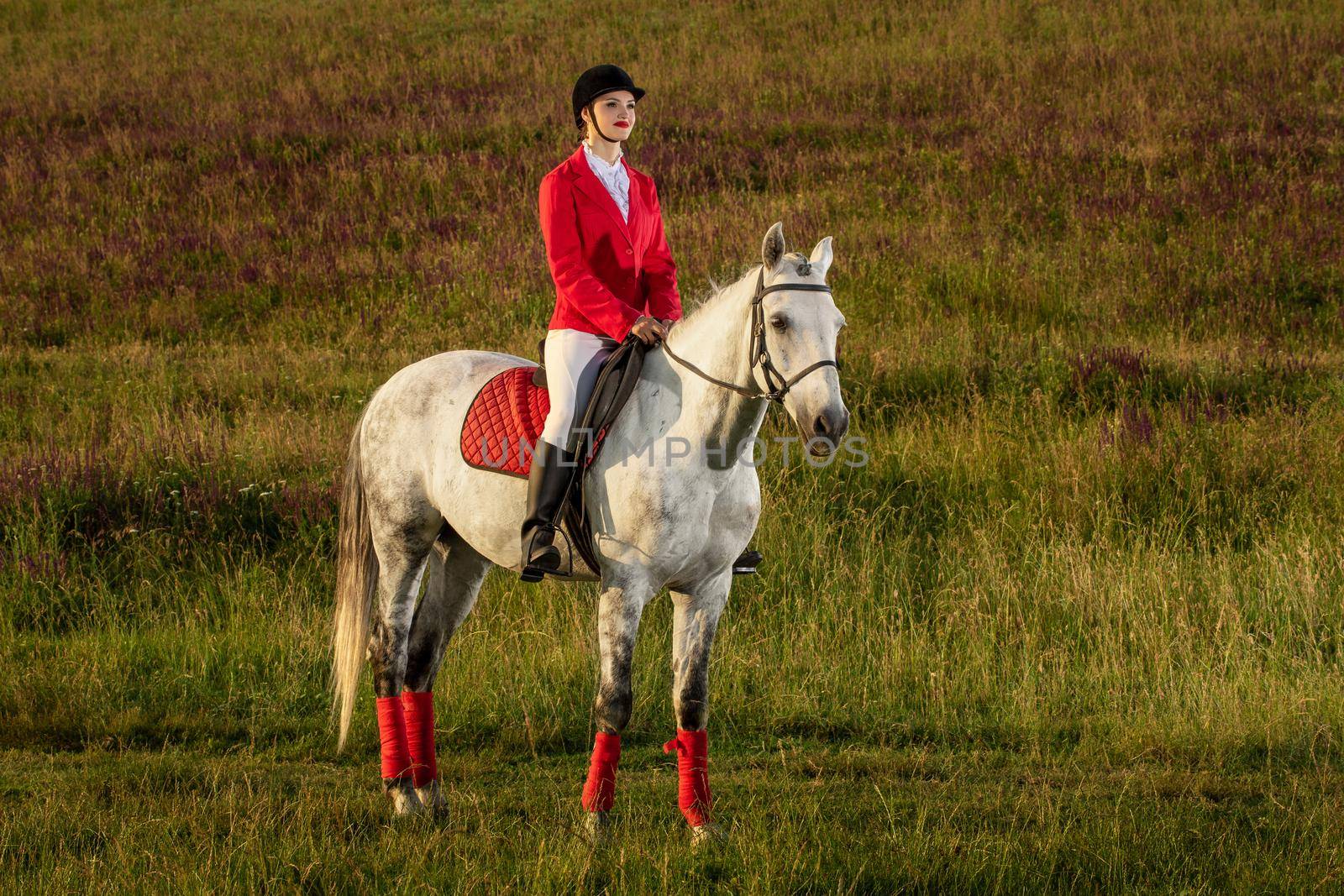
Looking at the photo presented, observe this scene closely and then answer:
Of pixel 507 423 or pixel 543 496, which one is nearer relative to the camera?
pixel 543 496

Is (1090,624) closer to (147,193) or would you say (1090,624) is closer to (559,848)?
(559,848)

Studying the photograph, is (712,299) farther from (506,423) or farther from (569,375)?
(506,423)

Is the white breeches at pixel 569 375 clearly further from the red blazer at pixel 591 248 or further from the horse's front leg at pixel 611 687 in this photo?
the horse's front leg at pixel 611 687

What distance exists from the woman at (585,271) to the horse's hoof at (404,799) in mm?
1188

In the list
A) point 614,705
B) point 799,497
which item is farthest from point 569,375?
point 799,497

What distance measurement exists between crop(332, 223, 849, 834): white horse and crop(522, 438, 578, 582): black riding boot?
0.45ft

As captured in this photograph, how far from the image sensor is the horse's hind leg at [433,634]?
5.00 meters

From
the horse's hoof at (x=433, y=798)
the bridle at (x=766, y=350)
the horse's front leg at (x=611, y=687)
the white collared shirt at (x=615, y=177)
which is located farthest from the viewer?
A: the horse's hoof at (x=433, y=798)

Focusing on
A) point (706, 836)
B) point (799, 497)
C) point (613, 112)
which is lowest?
point (706, 836)

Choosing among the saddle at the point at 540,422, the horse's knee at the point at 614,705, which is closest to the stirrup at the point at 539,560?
the saddle at the point at 540,422

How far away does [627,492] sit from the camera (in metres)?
4.29

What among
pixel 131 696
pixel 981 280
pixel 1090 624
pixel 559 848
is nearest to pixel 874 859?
pixel 559 848

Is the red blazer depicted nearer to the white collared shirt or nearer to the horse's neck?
the white collared shirt

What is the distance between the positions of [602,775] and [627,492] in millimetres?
1105
